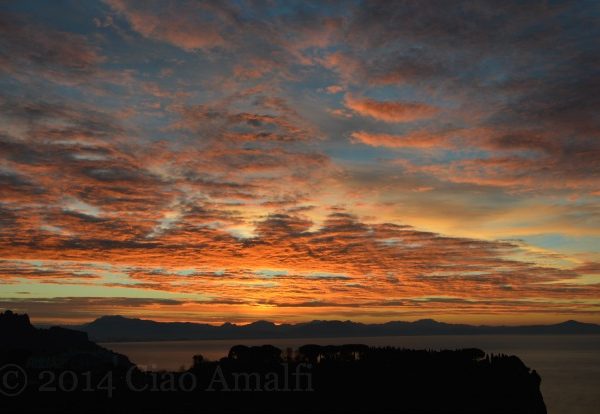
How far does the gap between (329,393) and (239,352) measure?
1746cm

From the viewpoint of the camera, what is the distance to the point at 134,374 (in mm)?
59438

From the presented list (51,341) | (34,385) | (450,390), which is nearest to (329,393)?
(450,390)

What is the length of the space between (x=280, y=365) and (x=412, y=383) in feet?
49.5

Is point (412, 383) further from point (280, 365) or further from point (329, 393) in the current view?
point (280, 365)

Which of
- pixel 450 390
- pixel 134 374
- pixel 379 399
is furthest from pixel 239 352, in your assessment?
pixel 450 390

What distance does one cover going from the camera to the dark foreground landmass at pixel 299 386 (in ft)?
168

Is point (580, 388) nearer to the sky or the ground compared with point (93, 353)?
nearer to the ground

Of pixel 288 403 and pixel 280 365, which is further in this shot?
pixel 280 365

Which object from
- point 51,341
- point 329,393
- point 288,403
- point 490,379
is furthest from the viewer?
point 51,341

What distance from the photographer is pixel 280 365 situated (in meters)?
63.9

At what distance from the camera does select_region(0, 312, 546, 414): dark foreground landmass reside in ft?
168

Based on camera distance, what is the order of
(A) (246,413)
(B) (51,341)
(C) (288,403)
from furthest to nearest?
(B) (51,341) < (C) (288,403) < (A) (246,413)

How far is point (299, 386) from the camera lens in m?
58.1

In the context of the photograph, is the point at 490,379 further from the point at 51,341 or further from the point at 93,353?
the point at 51,341
